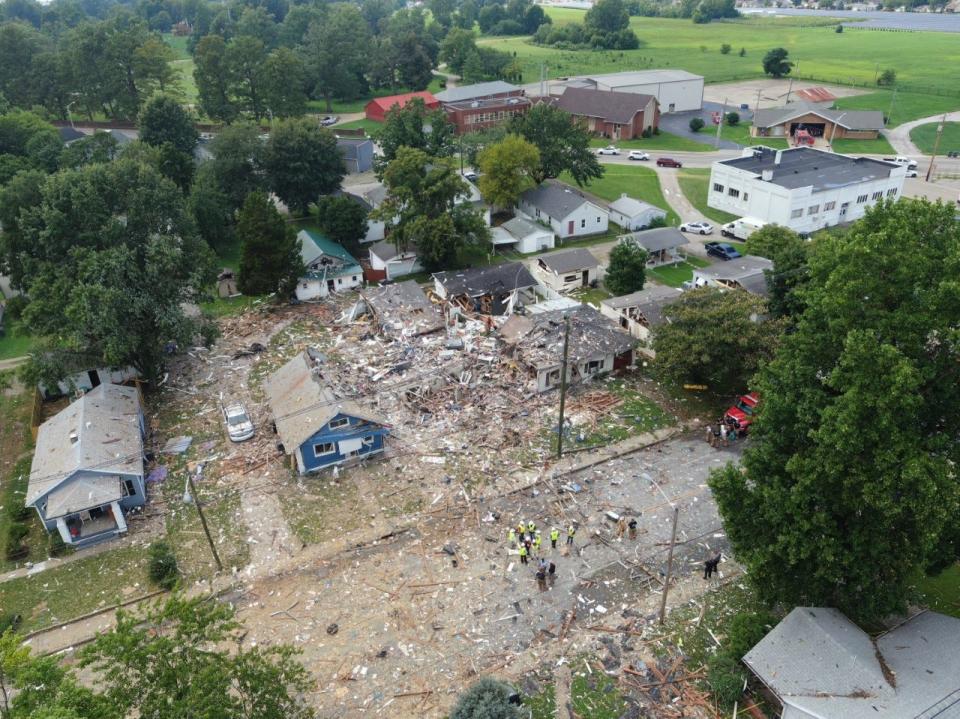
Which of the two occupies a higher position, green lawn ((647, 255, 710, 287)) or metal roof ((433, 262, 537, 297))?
metal roof ((433, 262, 537, 297))

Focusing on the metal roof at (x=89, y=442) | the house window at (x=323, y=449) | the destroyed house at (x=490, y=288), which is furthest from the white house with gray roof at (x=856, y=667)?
the destroyed house at (x=490, y=288)

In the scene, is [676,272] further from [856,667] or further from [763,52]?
[763,52]

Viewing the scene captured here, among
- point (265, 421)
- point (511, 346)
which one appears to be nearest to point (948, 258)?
point (511, 346)

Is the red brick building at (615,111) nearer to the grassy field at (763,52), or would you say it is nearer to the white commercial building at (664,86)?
the white commercial building at (664,86)

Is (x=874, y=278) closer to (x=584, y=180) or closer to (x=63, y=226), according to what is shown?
(x=63, y=226)

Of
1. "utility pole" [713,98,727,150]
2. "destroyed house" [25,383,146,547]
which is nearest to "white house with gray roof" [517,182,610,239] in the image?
"utility pole" [713,98,727,150]

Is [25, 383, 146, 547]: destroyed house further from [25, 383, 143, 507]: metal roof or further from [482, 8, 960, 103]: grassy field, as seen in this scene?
[482, 8, 960, 103]: grassy field
